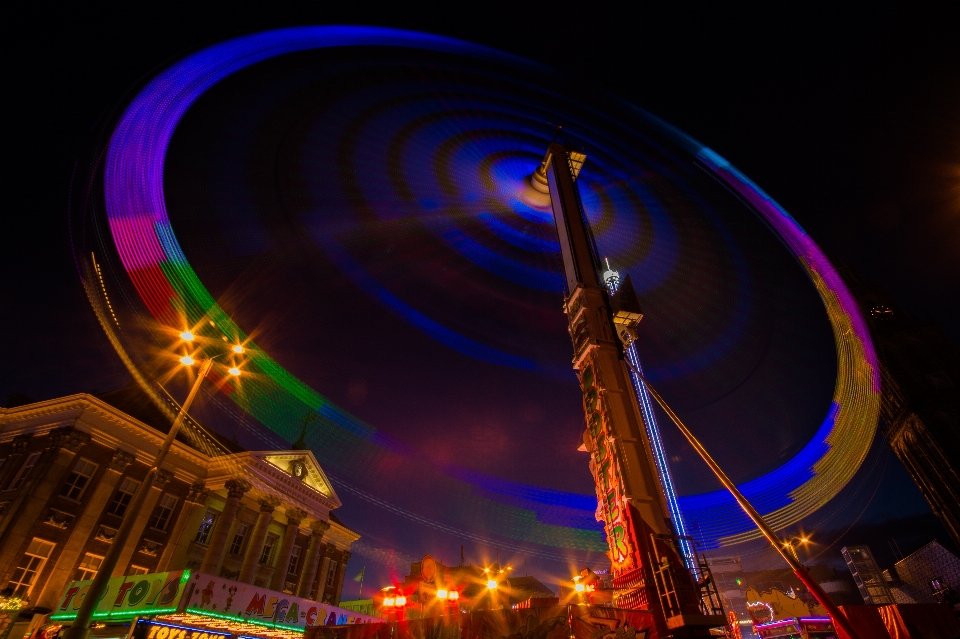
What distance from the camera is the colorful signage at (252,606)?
819 inches

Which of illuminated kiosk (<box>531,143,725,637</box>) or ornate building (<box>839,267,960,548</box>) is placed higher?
ornate building (<box>839,267,960,548</box>)

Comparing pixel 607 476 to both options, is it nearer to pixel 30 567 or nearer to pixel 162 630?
pixel 162 630

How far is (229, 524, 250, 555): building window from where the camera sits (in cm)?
3573

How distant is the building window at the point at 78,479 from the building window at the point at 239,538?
1083cm

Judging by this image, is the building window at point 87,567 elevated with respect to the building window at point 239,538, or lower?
lower

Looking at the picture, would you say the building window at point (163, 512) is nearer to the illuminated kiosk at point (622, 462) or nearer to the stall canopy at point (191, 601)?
the stall canopy at point (191, 601)

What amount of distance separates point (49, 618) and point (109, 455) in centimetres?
904

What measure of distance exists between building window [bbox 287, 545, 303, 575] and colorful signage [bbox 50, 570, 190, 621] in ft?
56.9

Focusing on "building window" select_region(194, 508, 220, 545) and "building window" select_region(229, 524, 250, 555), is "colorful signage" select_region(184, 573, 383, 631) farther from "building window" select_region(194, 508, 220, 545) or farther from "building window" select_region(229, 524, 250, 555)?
"building window" select_region(194, 508, 220, 545)

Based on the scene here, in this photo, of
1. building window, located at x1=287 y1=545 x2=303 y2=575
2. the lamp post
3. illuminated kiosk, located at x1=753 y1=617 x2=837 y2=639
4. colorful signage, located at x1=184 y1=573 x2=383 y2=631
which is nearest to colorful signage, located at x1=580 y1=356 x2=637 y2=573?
illuminated kiosk, located at x1=753 y1=617 x2=837 y2=639

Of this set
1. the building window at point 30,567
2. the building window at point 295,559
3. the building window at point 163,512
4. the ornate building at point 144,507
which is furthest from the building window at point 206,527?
the building window at point 30,567

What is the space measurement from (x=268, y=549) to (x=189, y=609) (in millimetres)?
19938

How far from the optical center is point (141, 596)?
69.8 ft

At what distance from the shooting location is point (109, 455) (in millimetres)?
30547
